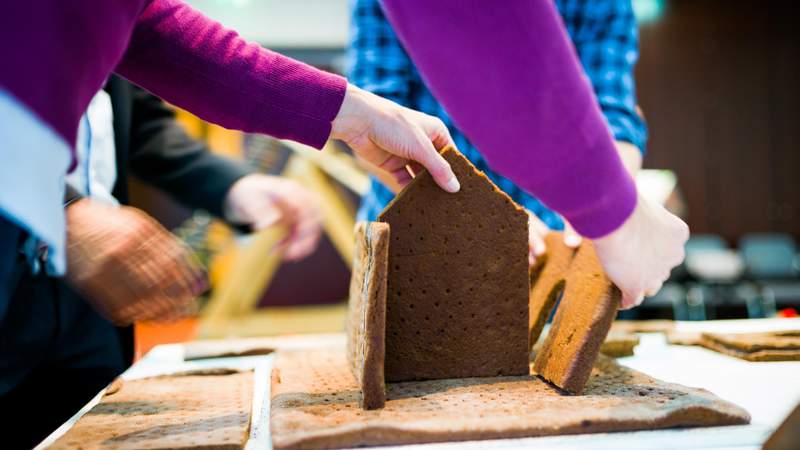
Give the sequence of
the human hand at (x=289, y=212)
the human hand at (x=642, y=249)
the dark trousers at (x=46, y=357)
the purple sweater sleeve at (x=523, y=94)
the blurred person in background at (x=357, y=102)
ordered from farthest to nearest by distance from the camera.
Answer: the human hand at (x=289, y=212) → the dark trousers at (x=46, y=357) → the human hand at (x=642, y=249) → the purple sweater sleeve at (x=523, y=94) → the blurred person in background at (x=357, y=102)

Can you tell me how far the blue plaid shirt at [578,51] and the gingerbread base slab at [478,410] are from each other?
0.57m

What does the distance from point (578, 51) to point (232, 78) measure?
2.76ft

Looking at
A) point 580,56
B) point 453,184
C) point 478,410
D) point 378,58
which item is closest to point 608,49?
point 580,56

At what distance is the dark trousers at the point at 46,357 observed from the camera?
3.02 feet

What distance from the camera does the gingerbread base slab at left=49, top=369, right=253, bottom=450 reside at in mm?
605

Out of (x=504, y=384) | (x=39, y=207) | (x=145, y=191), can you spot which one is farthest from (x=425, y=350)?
(x=145, y=191)

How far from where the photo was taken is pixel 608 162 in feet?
2.14

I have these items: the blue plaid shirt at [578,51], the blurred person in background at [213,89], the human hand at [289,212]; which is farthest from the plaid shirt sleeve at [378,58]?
the blurred person in background at [213,89]

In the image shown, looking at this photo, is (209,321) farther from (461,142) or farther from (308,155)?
(461,142)

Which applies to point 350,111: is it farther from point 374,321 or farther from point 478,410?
point 478,410

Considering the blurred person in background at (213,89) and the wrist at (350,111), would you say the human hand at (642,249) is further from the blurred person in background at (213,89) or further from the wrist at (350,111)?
the wrist at (350,111)

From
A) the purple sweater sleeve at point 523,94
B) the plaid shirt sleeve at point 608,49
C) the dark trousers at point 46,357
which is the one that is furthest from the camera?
the plaid shirt sleeve at point 608,49

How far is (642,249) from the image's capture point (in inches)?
28.7

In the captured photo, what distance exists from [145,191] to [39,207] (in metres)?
5.63
